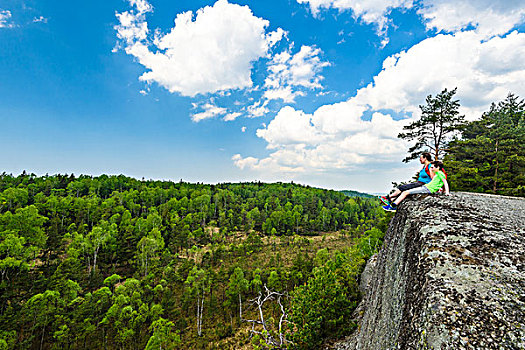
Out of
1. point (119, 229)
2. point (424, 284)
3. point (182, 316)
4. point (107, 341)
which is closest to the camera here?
point (424, 284)

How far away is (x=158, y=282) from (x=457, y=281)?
52021mm

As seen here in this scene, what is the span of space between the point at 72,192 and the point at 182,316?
80320 mm

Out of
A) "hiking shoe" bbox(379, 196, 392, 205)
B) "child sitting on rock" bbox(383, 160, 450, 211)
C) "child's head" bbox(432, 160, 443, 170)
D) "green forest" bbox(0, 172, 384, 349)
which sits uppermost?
"child's head" bbox(432, 160, 443, 170)

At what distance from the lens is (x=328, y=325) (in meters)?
9.93

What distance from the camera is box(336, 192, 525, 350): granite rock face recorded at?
2.06 m

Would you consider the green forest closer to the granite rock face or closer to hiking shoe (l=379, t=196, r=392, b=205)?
hiking shoe (l=379, t=196, r=392, b=205)

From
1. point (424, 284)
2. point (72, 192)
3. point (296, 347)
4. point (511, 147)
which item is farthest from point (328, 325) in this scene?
point (72, 192)

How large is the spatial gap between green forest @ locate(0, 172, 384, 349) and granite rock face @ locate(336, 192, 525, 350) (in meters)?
6.12

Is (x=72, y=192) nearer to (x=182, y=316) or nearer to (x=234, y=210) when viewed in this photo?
(x=234, y=210)

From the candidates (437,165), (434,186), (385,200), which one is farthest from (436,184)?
(385,200)

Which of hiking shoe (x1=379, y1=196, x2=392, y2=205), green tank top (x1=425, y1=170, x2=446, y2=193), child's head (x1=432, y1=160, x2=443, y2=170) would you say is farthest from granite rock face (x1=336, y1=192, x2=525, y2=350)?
hiking shoe (x1=379, y1=196, x2=392, y2=205)

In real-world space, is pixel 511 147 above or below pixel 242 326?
above

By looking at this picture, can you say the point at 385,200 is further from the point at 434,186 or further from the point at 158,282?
the point at 158,282

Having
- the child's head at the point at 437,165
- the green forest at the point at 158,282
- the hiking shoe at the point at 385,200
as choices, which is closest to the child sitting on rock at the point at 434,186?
the child's head at the point at 437,165
